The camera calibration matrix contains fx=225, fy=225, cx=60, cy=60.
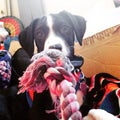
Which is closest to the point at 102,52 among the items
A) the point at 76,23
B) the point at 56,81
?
the point at 76,23

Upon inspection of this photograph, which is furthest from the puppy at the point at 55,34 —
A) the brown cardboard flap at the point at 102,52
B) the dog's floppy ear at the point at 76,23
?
the brown cardboard flap at the point at 102,52

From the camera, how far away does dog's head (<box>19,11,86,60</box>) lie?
57 centimetres

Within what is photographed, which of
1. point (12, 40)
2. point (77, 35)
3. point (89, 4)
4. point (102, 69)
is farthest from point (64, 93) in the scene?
point (89, 4)

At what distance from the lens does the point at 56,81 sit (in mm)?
484

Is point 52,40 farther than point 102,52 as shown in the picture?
No

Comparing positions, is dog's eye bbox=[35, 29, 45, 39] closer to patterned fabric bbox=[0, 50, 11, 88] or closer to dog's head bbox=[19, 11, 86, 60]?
dog's head bbox=[19, 11, 86, 60]

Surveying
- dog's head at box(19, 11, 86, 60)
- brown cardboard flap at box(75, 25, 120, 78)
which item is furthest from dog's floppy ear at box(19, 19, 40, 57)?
brown cardboard flap at box(75, 25, 120, 78)

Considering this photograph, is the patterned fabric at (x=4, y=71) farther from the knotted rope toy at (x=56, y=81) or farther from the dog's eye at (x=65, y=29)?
the dog's eye at (x=65, y=29)

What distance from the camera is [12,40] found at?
2.86 ft

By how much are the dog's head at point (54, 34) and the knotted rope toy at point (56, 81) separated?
0.04 meters

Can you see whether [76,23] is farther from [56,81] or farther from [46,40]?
[56,81]

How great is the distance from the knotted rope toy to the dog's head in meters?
0.04

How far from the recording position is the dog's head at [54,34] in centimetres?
→ 57

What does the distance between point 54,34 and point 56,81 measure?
0.49 ft
